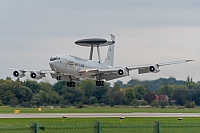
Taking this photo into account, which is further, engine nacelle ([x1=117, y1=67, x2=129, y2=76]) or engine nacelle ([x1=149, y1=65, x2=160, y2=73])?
engine nacelle ([x1=117, y1=67, x2=129, y2=76])

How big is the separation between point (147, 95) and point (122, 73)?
135 feet

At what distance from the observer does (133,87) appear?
147375mm

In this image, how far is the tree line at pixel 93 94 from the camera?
467 feet

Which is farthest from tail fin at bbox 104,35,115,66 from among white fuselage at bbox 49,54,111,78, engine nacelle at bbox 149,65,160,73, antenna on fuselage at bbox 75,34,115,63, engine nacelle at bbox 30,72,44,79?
engine nacelle at bbox 149,65,160,73

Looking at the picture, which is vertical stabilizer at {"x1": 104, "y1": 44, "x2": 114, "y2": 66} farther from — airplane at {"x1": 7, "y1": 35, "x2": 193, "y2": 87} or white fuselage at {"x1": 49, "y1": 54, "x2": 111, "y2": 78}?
white fuselage at {"x1": 49, "y1": 54, "x2": 111, "y2": 78}

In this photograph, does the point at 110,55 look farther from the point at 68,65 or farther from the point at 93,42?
the point at 68,65

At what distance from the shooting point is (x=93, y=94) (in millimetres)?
145375

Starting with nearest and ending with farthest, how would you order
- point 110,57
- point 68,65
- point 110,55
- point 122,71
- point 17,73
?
A: point 68,65 → point 122,71 → point 17,73 → point 110,57 → point 110,55

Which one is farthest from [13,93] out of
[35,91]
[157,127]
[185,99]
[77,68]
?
[157,127]

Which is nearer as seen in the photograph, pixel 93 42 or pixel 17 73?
pixel 17 73

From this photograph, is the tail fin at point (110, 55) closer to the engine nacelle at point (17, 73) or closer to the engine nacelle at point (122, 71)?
the engine nacelle at point (122, 71)

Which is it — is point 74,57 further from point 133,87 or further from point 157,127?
point 157,127

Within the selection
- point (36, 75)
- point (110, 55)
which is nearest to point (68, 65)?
point (36, 75)

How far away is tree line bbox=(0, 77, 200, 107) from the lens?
142250mm
